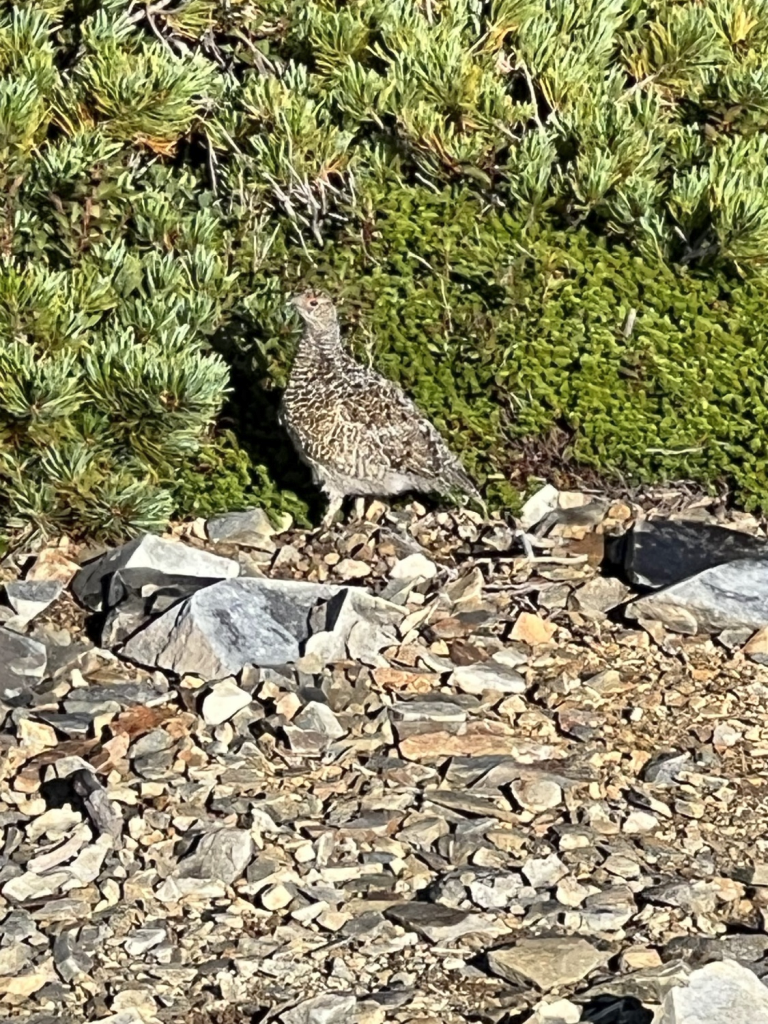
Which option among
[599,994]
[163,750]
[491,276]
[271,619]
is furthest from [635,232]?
[599,994]

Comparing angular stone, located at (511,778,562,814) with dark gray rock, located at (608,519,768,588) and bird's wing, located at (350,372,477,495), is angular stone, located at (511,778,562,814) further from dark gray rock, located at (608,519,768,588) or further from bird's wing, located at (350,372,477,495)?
bird's wing, located at (350,372,477,495)

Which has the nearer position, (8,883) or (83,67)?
(8,883)

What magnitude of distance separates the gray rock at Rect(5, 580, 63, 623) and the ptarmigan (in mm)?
1197

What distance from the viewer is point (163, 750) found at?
6.04 metres

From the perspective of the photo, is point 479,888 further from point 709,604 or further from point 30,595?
point 30,595

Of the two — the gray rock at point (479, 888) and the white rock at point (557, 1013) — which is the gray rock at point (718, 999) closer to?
the white rock at point (557, 1013)

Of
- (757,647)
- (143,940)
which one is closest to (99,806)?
(143,940)

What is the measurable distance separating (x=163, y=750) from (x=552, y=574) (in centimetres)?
204

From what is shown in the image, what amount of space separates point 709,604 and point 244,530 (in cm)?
207

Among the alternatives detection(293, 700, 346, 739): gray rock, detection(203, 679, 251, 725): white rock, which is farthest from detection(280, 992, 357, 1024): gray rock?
detection(203, 679, 251, 725): white rock

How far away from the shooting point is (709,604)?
273 inches

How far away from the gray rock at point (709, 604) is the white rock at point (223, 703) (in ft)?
5.39

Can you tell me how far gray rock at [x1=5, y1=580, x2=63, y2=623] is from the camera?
7086 millimetres

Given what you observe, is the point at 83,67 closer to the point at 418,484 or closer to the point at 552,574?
the point at 418,484
